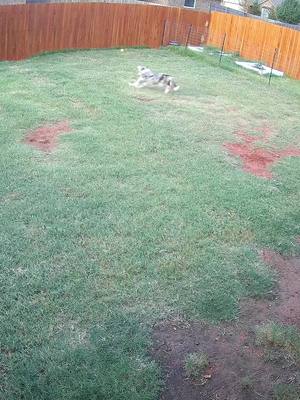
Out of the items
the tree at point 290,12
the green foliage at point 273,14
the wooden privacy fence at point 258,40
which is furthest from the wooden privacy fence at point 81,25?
the green foliage at point 273,14

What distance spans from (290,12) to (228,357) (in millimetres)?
28727

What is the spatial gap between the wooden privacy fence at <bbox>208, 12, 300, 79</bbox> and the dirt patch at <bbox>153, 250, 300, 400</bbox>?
13533mm

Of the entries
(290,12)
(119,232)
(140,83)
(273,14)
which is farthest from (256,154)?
(273,14)

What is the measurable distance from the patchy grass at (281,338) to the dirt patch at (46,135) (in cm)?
519

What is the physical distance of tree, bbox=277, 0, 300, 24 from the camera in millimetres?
28812

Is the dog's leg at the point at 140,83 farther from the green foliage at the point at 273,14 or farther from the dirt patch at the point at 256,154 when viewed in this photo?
the green foliage at the point at 273,14

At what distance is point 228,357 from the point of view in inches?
169

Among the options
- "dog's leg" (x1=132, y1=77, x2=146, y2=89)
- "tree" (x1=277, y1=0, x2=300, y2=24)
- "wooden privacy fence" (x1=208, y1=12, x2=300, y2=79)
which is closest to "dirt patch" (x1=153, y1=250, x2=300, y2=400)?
"dog's leg" (x1=132, y1=77, x2=146, y2=89)

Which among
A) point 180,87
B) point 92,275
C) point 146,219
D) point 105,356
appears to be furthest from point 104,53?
point 105,356

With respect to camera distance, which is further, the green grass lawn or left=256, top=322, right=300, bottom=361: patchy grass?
left=256, top=322, right=300, bottom=361: patchy grass

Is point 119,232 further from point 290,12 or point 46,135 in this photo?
point 290,12

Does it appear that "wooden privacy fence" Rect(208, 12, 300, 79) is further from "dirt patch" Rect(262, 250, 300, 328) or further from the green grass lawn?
"dirt patch" Rect(262, 250, 300, 328)

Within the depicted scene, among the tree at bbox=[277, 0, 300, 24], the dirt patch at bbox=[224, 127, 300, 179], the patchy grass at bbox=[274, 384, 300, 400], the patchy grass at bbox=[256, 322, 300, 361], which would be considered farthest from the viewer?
the tree at bbox=[277, 0, 300, 24]

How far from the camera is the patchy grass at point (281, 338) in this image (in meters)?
4.41
